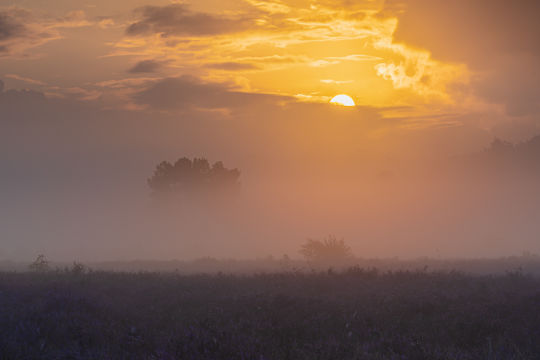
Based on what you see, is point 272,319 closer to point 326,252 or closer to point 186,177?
point 326,252

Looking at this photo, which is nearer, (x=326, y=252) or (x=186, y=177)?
(x=326, y=252)

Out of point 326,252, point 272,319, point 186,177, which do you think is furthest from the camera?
point 186,177

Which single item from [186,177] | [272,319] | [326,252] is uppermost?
[186,177]

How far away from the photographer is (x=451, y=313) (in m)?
10.1

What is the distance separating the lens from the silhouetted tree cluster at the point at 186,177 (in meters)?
75.6

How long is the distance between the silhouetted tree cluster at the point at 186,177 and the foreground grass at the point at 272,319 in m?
61.3

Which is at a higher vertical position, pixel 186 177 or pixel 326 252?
pixel 186 177

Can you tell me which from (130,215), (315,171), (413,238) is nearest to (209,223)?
(130,215)

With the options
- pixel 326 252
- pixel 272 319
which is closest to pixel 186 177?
pixel 326 252

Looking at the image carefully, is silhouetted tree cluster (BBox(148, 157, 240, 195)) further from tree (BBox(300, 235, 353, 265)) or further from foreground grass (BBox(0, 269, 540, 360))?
foreground grass (BBox(0, 269, 540, 360))

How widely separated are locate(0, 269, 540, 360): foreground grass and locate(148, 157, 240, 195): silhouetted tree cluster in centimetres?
6125

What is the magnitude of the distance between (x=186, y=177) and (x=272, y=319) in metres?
67.3

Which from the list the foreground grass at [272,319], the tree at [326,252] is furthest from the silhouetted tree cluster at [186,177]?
the foreground grass at [272,319]

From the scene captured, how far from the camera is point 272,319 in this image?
9.58 meters
